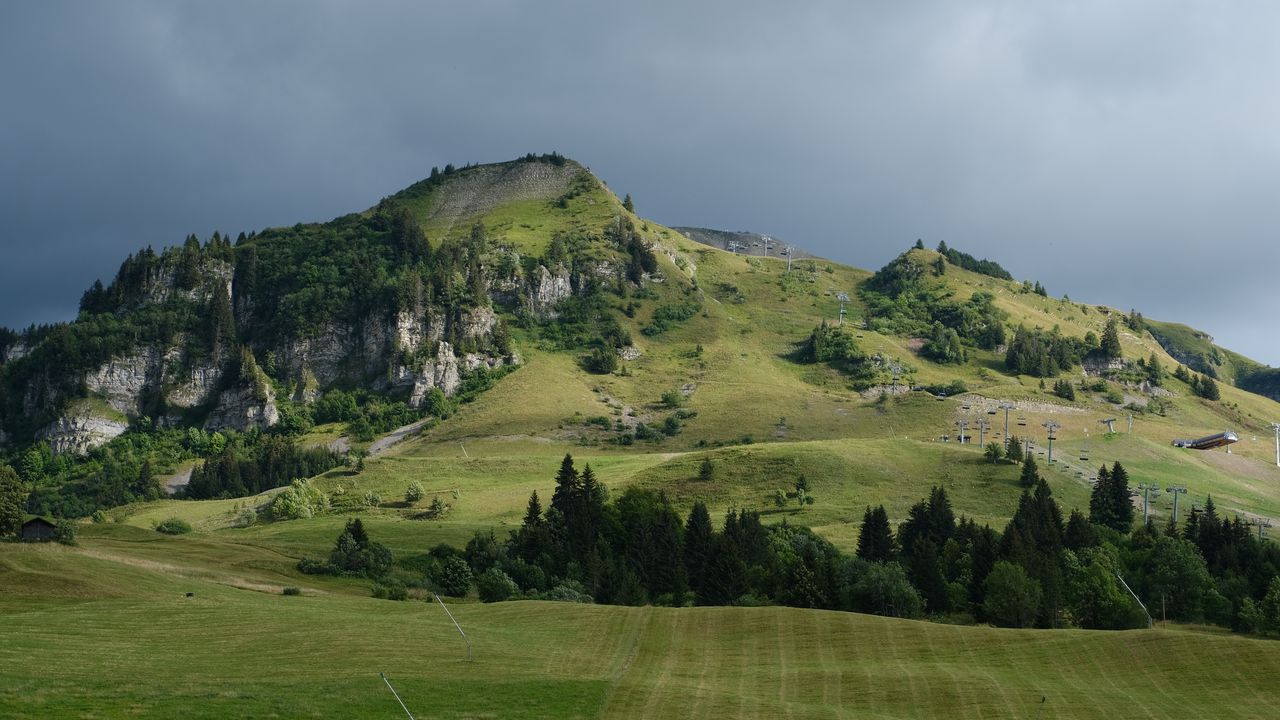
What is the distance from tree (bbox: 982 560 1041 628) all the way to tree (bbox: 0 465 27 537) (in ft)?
316

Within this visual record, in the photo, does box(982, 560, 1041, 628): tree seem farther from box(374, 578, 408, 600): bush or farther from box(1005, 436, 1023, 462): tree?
box(1005, 436, 1023, 462): tree

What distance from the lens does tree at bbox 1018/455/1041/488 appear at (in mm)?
175625

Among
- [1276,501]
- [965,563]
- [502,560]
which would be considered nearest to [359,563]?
[502,560]

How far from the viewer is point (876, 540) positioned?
426ft

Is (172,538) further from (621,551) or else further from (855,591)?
(855,591)

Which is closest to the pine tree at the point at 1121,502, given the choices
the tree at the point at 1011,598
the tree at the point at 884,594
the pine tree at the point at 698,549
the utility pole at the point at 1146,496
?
the utility pole at the point at 1146,496

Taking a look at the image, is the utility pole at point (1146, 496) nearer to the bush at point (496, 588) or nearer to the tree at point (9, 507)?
the bush at point (496, 588)

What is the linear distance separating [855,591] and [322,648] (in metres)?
56.1

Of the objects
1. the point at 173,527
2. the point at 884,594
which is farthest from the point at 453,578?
the point at 173,527

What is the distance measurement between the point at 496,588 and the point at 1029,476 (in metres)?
92.5

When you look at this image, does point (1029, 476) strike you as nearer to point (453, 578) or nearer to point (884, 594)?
point (884, 594)

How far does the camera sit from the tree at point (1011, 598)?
10438cm

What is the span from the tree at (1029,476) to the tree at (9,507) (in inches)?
5266

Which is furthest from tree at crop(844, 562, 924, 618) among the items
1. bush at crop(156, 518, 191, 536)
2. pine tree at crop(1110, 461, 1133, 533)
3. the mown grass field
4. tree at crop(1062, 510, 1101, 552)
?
bush at crop(156, 518, 191, 536)
